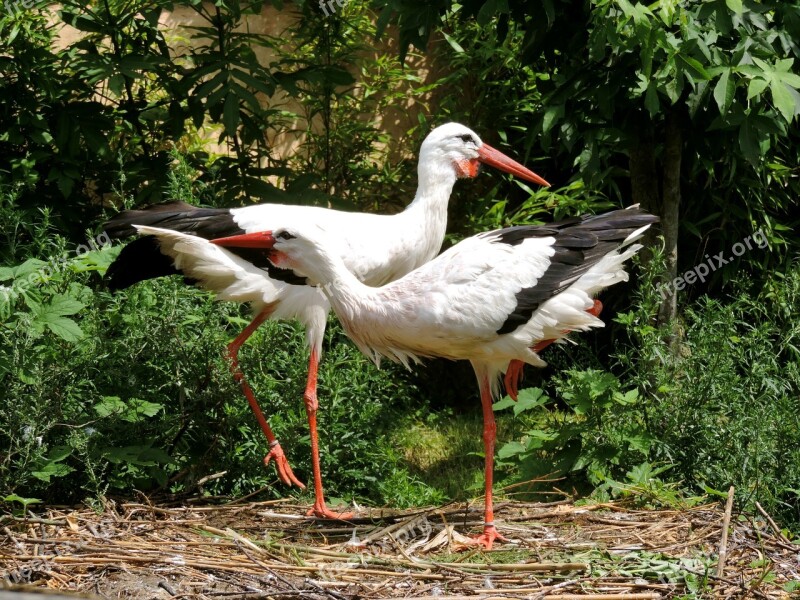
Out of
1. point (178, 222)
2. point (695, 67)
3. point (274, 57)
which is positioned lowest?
point (178, 222)

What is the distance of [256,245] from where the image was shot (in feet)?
14.7

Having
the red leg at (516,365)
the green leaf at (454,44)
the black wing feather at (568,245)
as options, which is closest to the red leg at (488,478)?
the red leg at (516,365)

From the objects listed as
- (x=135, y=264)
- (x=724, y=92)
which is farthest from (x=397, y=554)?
(x=724, y=92)

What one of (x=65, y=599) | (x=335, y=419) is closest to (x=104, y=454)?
(x=335, y=419)

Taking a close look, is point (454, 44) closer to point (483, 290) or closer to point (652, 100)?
point (652, 100)

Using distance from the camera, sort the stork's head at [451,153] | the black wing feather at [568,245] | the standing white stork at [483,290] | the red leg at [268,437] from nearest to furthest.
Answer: the standing white stork at [483,290] < the black wing feather at [568,245] < the red leg at [268,437] < the stork's head at [451,153]

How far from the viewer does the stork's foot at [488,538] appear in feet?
14.6

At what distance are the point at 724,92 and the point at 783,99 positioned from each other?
26cm

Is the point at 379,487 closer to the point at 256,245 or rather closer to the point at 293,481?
the point at 293,481

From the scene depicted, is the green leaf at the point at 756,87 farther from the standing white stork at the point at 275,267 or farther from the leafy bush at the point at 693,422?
the standing white stork at the point at 275,267

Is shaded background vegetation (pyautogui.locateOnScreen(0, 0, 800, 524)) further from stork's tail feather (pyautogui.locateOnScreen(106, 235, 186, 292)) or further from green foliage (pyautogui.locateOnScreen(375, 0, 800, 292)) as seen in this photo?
stork's tail feather (pyautogui.locateOnScreen(106, 235, 186, 292))

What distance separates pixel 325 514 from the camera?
194 inches

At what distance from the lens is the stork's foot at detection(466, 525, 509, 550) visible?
446 cm

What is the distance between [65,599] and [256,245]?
9.98ft
